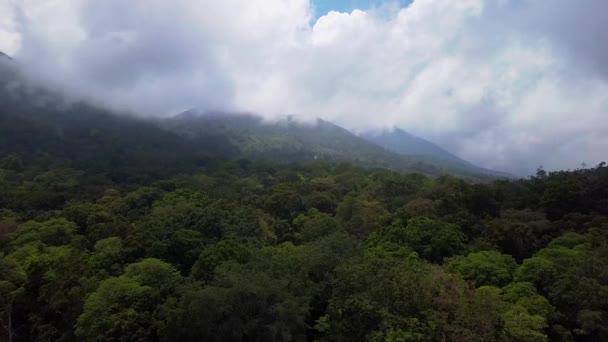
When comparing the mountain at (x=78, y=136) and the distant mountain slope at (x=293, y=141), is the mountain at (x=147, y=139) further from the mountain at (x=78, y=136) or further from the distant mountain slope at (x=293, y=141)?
the distant mountain slope at (x=293, y=141)

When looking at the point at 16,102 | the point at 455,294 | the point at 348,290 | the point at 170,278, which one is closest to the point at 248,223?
the point at 170,278

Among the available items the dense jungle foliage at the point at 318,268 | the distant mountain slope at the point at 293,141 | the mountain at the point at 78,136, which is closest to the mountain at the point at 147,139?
the mountain at the point at 78,136

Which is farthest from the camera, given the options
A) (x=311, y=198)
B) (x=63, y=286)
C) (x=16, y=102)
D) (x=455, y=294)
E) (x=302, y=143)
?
(x=302, y=143)

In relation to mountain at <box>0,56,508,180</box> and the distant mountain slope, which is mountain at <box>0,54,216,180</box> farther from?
the distant mountain slope

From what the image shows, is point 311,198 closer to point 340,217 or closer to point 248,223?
point 340,217

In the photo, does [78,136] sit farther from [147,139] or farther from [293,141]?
[293,141]

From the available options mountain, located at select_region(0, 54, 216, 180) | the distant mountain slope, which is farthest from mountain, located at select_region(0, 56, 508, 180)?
the distant mountain slope

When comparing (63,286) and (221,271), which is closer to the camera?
(221,271)
